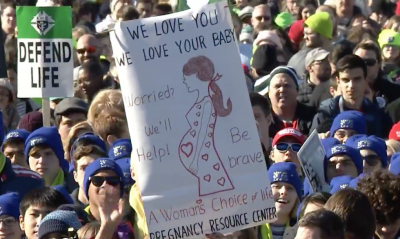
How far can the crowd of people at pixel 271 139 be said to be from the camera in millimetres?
7090

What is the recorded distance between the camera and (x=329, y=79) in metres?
12.0

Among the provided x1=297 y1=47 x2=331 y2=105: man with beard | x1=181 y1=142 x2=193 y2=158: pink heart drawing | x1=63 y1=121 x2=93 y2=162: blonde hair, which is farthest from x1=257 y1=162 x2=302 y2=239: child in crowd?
x1=297 y1=47 x2=331 y2=105: man with beard

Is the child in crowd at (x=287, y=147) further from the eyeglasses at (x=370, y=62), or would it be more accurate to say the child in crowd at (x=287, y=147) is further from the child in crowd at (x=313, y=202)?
the eyeglasses at (x=370, y=62)

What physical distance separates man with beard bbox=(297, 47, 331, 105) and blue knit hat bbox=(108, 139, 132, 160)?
9.21 ft

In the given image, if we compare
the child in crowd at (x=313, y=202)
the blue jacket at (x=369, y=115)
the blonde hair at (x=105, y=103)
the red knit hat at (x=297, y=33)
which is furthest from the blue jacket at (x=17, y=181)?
the red knit hat at (x=297, y=33)

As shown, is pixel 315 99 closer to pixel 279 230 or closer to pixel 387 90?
pixel 387 90

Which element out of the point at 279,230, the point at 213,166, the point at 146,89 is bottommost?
the point at 279,230

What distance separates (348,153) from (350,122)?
3.78ft

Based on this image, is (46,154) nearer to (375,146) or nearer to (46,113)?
(46,113)

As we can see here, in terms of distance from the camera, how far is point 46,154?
9.52 m

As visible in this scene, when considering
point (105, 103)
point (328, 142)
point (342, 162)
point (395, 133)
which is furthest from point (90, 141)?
point (395, 133)

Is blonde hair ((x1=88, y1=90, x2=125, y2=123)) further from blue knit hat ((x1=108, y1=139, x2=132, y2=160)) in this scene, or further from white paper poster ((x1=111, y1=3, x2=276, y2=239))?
white paper poster ((x1=111, y1=3, x2=276, y2=239))

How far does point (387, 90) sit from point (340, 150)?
3.57 meters

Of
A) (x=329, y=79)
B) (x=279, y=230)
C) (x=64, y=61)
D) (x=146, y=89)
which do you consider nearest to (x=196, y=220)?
(x=146, y=89)
